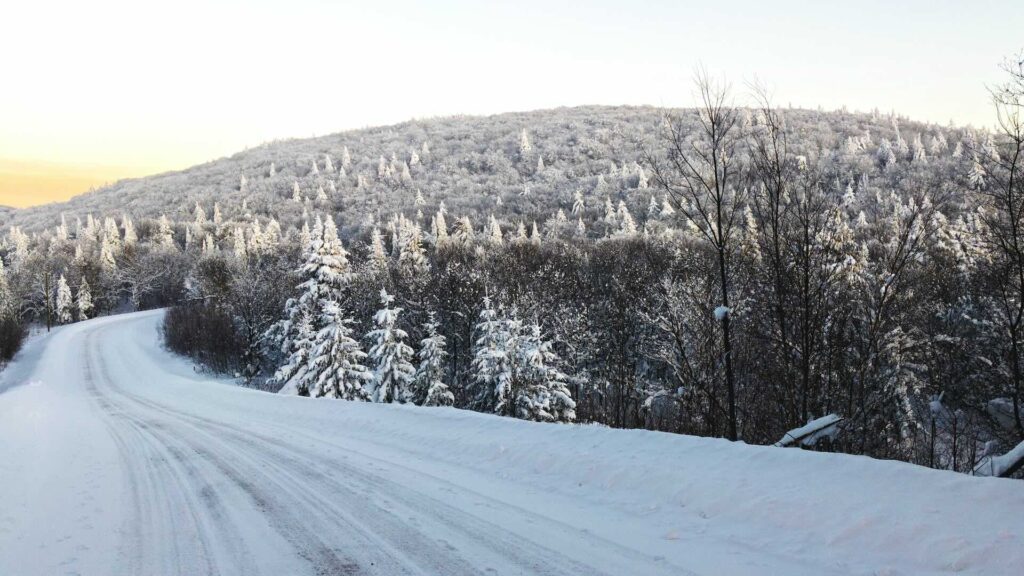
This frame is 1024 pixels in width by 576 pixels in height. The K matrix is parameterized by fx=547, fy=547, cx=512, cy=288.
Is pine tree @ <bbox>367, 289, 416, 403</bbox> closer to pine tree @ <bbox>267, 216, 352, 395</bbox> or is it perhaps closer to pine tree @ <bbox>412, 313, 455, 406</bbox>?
pine tree @ <bbox>412, 313, 455, 406</bbox>

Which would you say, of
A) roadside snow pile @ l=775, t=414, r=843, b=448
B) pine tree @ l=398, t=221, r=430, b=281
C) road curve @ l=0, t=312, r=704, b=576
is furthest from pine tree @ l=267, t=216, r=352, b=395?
roadside snow pile @ l=775, t=414, r=843, b=448

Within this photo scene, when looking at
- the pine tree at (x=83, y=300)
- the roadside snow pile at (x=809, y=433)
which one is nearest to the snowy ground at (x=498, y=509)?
the roadside snow pile at (x=809, y=433)

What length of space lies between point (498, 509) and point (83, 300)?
326 feet

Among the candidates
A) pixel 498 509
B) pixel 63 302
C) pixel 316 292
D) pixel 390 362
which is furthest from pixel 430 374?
pixel 63 302

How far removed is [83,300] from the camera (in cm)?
8194

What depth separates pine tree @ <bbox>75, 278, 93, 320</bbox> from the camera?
8144cm

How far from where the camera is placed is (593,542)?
4789 millimetres

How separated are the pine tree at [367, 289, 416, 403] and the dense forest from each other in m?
0.16

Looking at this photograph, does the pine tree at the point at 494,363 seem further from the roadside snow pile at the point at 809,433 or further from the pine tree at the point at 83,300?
the pine tree at the point at 83,300

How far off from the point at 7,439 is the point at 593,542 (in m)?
13.6

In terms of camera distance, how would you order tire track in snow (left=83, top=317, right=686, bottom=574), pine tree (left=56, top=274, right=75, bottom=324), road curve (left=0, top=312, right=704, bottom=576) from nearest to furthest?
1. tire track in snow (left=83, top=317, right=686, bottom=574)
2. road curve (left=0, top=312, right=704, bottom=576)
3. pine tree (left=56, top=274, right=75, bottom=324)

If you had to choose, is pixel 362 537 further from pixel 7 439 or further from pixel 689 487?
pixel 7 439

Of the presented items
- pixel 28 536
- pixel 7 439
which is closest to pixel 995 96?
pixel 28 536

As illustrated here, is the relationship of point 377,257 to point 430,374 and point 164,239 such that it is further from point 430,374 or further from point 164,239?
point 164,239
